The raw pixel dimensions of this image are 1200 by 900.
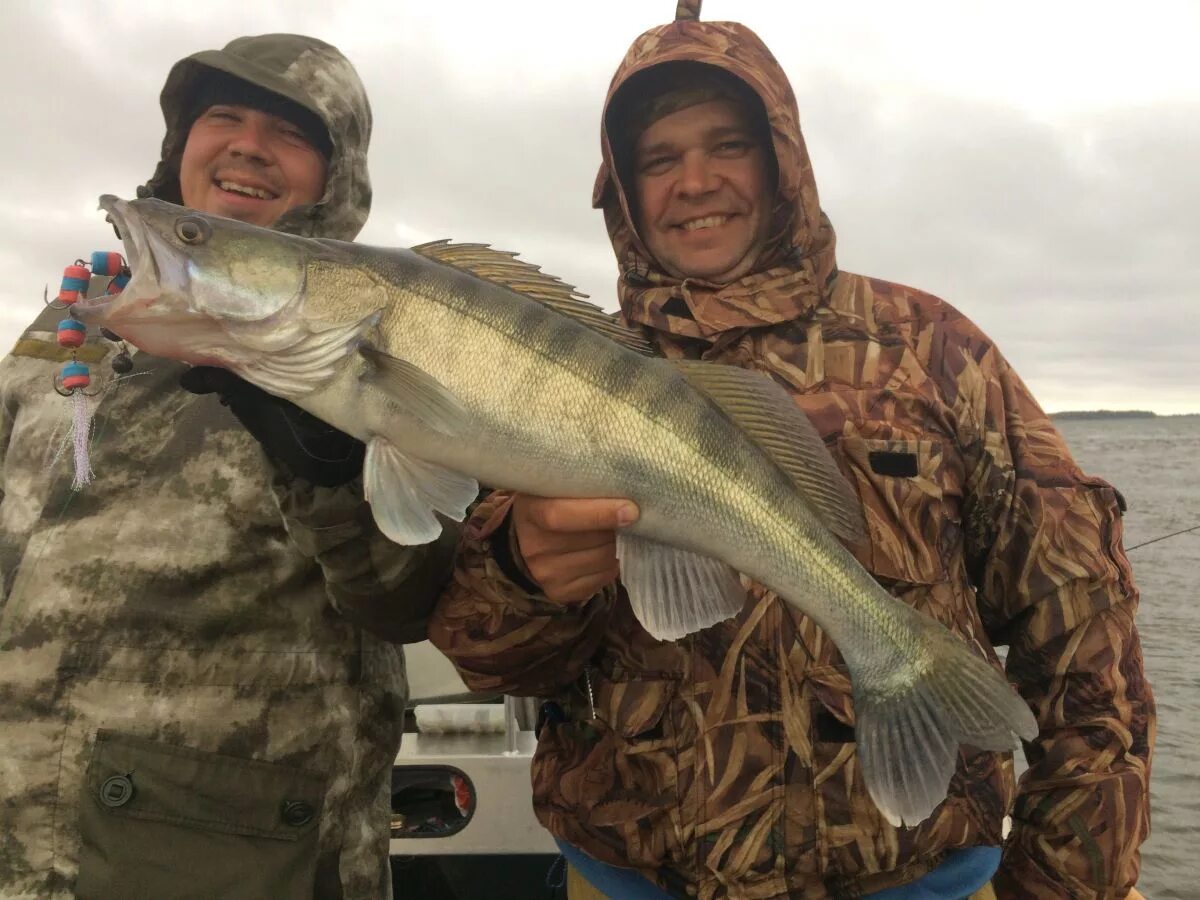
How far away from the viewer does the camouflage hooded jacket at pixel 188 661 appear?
2.40 meters

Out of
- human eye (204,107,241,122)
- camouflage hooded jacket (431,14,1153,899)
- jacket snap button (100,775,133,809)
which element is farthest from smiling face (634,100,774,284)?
jacket snap button (100,775,133,809)

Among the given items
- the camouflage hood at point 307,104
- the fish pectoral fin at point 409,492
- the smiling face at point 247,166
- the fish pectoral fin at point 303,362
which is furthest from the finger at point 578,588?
the smiling face at point 247,166

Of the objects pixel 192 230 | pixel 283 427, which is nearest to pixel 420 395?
pixel 283 427

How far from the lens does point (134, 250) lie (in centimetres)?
204

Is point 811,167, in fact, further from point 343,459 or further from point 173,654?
point 173,654

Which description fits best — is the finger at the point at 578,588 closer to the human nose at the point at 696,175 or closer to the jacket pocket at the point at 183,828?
the jacket pocket at the point at 183,828

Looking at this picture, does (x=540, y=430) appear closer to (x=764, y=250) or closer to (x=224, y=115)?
(x=764, y=250)

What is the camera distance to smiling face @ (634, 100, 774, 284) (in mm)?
2730

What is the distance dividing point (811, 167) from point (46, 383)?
264 cm

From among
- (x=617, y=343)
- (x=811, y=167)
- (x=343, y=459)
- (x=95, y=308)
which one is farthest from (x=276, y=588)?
(x=811, y=167)

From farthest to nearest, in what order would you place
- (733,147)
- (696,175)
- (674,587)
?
1. (733,147)
2. (696,175)
3. (674,587)

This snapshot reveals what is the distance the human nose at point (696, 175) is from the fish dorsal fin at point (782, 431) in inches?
28.5

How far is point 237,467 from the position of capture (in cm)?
265

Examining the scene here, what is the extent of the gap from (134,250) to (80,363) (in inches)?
36.3
